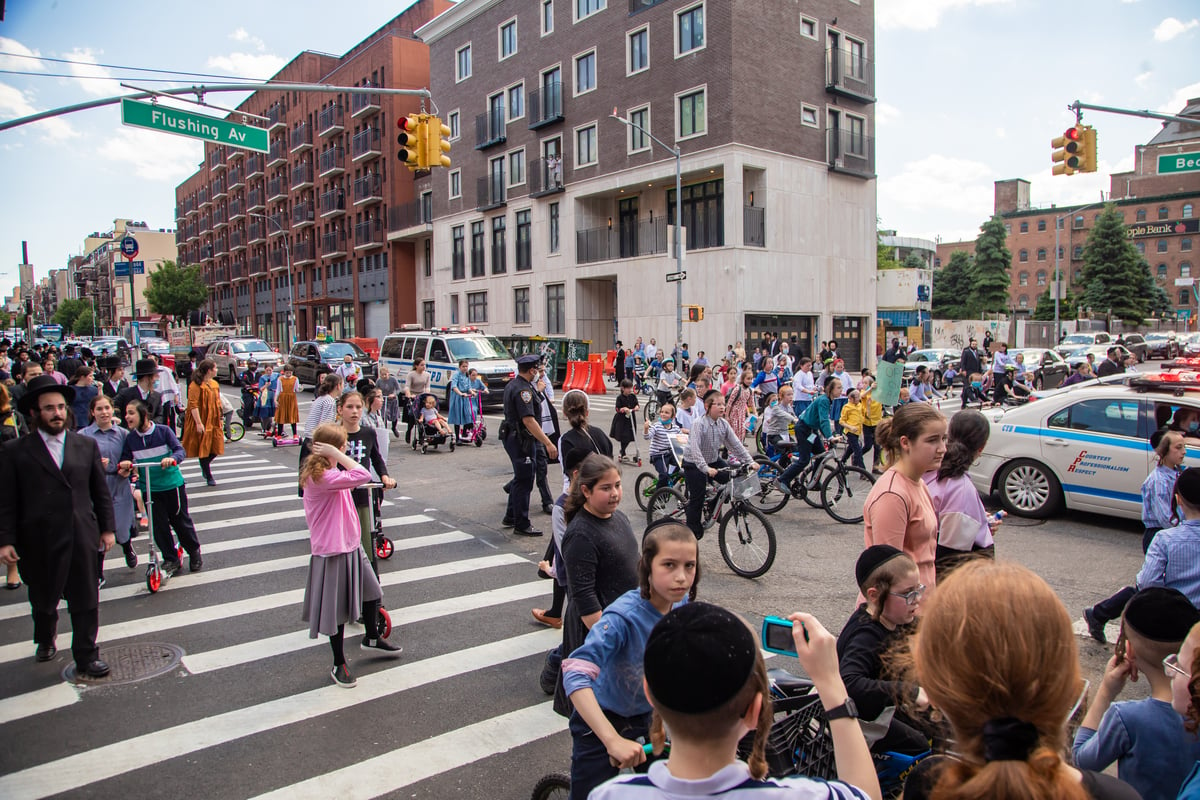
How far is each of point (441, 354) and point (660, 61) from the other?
18492 mm

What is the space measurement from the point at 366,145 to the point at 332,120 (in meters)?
6.42

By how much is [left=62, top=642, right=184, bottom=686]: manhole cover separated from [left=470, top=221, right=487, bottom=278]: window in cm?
3925

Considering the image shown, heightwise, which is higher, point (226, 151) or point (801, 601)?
point (226, 151)

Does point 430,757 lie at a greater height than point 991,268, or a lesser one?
lesser

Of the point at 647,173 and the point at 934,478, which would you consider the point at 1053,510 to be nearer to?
the point at 934,478

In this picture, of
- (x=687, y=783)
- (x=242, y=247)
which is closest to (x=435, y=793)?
(x=687, y=783)

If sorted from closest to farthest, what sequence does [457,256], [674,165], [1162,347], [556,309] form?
1. [674,165]
2. [556,309]
3. [1162,347]
4. [457,256]

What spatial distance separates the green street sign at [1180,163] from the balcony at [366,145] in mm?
47445

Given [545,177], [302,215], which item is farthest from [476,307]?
[302,215]

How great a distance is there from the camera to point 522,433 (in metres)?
9.16

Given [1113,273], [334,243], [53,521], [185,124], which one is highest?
[334,243]

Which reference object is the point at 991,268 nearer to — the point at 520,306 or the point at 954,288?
the point at 954,288

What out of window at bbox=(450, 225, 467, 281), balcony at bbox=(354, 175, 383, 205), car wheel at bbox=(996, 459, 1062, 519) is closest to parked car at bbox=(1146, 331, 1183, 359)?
car wheel at bbox=(996, 459, 1062, 519)

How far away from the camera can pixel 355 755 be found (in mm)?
4324
